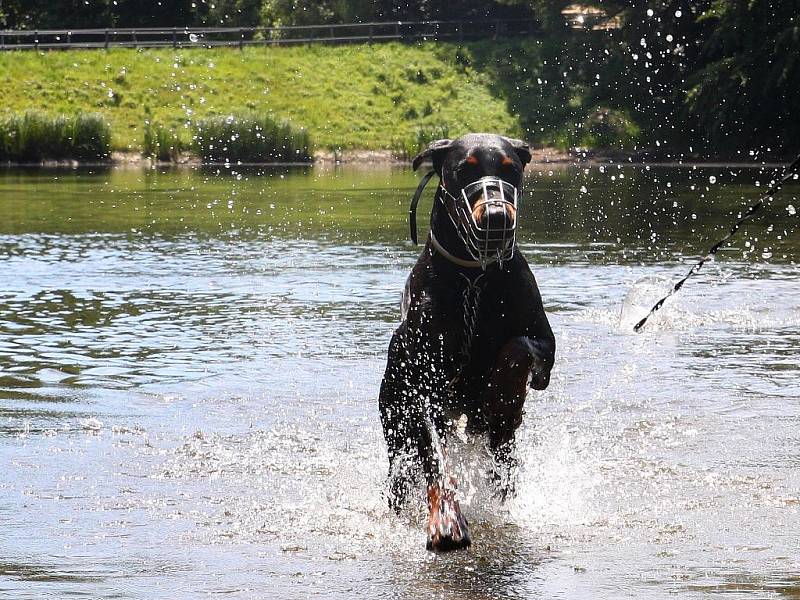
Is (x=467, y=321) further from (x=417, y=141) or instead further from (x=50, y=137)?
(x=417, y=141)

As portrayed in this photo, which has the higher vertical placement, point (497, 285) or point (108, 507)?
point (497, 285)

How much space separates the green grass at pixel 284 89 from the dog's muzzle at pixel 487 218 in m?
39.0

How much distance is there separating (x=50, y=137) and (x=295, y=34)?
18.4 m

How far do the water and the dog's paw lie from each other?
3.1 inches

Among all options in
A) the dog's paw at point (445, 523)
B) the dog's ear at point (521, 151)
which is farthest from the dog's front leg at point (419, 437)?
the dog's ear at point (521, 151)

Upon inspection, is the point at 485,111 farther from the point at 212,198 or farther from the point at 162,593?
the point at 162,593

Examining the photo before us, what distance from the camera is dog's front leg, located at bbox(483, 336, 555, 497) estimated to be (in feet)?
18.9

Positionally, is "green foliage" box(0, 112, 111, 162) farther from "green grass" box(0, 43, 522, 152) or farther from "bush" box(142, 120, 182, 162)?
"green grass" box(0, 43, 522, 152)

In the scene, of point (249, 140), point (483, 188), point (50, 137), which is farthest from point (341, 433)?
point (50, 137)

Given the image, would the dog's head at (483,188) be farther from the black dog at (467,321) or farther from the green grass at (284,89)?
the green grass at (284,89)

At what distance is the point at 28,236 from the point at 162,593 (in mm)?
15073

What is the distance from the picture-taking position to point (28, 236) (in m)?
19.7

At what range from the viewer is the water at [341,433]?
561cm

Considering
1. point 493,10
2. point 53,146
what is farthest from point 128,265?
point 493,10
